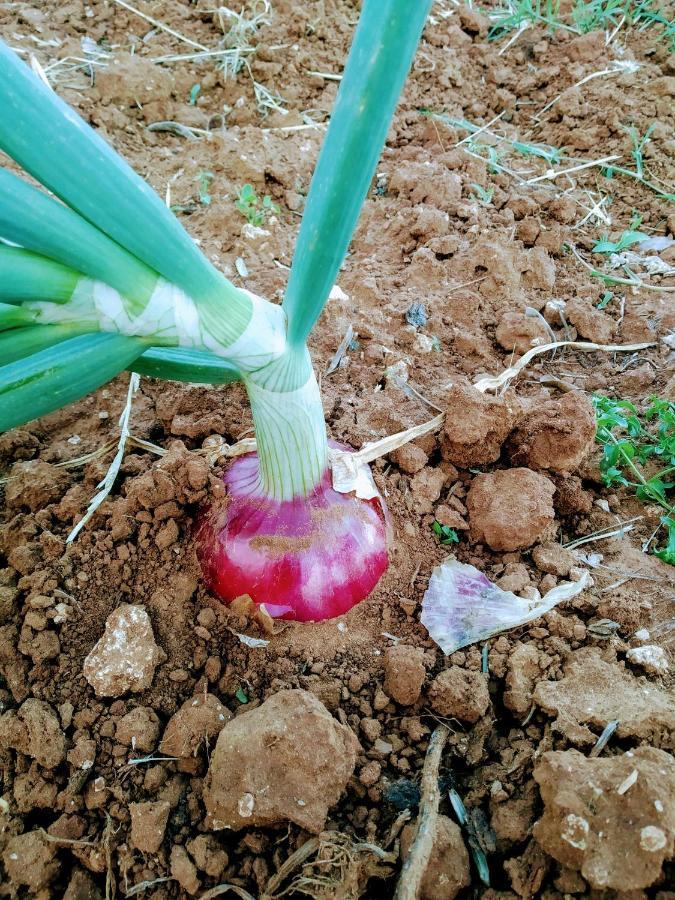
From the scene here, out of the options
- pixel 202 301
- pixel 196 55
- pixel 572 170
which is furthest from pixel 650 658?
pixel 196 55

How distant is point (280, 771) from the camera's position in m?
0.88

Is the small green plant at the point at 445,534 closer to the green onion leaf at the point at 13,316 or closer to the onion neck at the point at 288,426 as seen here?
the onion neck at the point at 288,426

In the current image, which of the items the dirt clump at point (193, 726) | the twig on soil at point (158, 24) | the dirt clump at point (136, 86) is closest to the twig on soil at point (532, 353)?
the dirt clump at point (193, 726)

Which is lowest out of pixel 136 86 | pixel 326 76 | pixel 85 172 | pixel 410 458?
pixel 410 458

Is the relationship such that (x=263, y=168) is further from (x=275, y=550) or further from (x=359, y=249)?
(x=275, y=550)

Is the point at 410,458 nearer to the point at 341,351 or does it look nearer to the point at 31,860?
the point at 341,351

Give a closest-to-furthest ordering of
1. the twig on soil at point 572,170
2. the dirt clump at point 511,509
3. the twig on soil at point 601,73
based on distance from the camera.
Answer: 1. the dirt clump at point 511,509
2. the twig on soil at point 572,170
3. the twig on soil at point 601,73

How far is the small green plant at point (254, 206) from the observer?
1.93 metres

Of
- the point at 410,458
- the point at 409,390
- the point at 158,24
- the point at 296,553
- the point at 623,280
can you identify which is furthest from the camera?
the point at 158,24

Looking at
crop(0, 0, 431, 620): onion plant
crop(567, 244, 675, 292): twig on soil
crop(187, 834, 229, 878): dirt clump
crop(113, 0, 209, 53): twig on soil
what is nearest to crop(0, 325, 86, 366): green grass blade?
crop(0, 0, 431, 620): onion plant

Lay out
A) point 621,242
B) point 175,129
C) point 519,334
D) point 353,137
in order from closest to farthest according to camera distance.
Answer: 1. point 353,137
2. point 519,334
3. point 621,242
4. point 175,129

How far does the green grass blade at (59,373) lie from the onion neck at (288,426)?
0.68 feet

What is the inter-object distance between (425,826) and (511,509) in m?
0.55

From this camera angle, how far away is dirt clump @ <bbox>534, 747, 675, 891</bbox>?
0.71m
